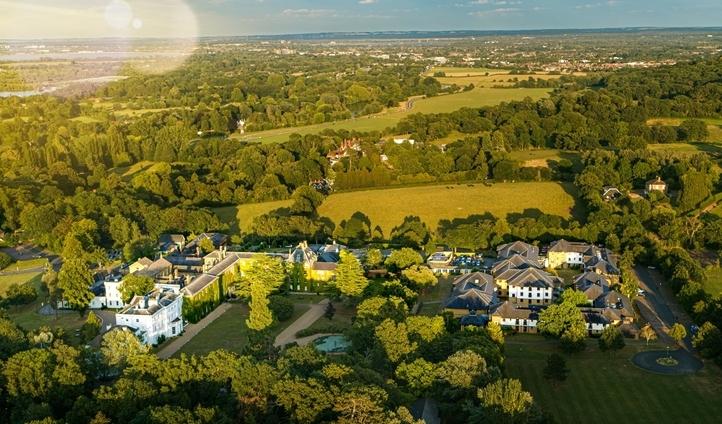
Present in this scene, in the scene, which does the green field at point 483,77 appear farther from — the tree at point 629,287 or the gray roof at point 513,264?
the tree at point 629,287

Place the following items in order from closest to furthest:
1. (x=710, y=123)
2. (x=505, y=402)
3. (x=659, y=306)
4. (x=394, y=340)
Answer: (x=505, y=402)
(x=394, y=340)
(x=659, y=306)
(x=710, y=123)

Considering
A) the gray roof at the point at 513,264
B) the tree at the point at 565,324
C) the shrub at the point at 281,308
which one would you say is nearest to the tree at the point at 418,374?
the tree at the point at 565,324

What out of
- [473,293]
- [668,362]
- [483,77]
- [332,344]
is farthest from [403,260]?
[483,77]

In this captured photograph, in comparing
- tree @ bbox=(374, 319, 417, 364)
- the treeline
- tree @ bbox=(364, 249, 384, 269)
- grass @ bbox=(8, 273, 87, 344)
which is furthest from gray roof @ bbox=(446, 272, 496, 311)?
the treeline

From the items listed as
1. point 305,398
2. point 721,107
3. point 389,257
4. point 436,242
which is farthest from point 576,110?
point 305,398

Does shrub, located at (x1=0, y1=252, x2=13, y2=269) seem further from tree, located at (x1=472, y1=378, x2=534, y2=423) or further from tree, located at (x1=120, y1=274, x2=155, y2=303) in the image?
tree, located at (x1=472, y1=378, x2=534, y2=423)

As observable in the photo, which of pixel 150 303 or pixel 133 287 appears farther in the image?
pixel 133 287

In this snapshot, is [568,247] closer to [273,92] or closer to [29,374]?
[29,374]
